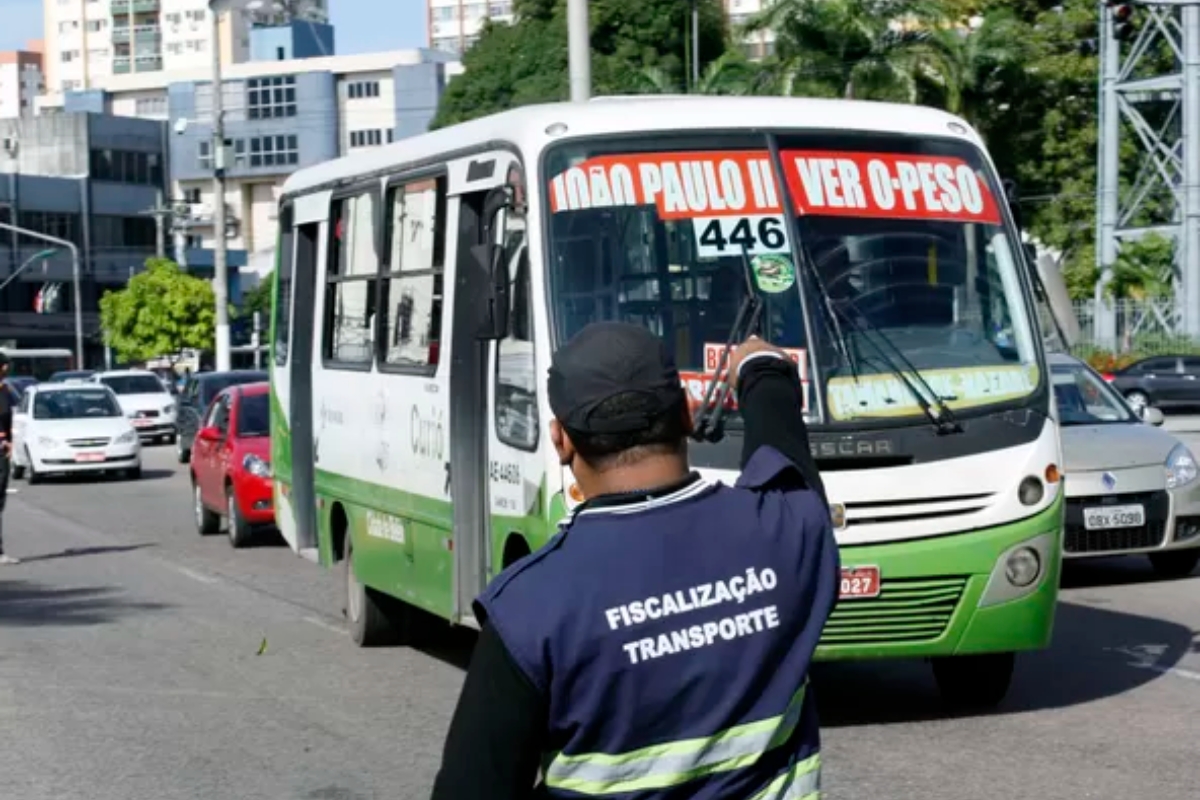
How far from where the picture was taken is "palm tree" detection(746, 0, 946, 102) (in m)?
→ 52.2

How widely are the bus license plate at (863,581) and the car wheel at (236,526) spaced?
1223 cm

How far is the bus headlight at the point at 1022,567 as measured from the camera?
10.1 m

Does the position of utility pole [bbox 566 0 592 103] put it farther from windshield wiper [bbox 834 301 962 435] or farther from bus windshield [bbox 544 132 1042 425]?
windshield wiper [bbox 834 301 962 435]

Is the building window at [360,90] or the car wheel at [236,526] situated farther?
the building window at [360,90]

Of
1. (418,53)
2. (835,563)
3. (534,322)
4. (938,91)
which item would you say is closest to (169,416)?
(938,91)

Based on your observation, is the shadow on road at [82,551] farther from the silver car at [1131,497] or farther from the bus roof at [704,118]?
the bus roof at [704,118]

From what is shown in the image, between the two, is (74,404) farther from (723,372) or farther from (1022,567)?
A: (1022,567)

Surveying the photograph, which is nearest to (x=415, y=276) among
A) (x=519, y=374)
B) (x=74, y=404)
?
(x=519, y=374)

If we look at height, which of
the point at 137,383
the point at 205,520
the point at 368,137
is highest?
the point at 368,137

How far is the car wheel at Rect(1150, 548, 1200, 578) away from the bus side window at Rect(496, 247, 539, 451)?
6939 mm

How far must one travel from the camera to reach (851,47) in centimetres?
5281

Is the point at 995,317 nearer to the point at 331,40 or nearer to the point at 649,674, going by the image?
the point at 649,674

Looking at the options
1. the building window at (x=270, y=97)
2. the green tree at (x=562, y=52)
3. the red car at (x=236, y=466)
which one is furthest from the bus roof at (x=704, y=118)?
the building window at (x=270, y=97)

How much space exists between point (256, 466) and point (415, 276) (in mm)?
9627
